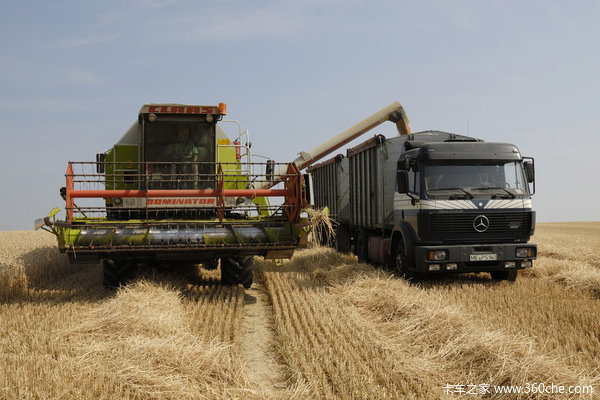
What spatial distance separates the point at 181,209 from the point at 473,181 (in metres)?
5.01

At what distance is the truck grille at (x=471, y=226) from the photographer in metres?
9.79

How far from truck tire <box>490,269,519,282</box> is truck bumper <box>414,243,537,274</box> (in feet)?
1.18

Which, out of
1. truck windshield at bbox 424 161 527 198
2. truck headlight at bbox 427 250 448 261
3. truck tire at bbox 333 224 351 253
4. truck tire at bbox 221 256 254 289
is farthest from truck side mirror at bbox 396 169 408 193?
truck tire at bbox 333 224 351 253

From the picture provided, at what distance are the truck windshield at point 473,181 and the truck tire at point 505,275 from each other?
4.73 ft

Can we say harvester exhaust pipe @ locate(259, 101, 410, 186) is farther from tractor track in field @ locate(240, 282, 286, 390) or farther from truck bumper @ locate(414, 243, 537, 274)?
tractor track in field @ locate(240, 282, 286, 390)

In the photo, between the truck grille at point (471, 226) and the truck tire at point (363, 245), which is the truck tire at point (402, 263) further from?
the truck tire at point (363, 245)

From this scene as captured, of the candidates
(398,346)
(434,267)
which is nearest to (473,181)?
(434,267)

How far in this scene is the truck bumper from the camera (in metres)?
9.72

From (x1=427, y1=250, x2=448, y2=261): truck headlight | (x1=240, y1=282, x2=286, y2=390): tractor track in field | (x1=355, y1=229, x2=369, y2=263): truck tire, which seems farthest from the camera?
(x1=355, y1=229, x2=369, y2=263): truck tire

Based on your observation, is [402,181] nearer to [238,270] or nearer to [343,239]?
[238,270]

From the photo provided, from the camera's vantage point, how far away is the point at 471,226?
983 cm

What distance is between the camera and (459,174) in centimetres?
1001

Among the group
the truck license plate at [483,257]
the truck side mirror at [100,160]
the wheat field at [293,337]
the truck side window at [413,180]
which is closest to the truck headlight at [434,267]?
the wheat field at [293,337]

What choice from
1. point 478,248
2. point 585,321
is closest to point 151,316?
point 585,321
